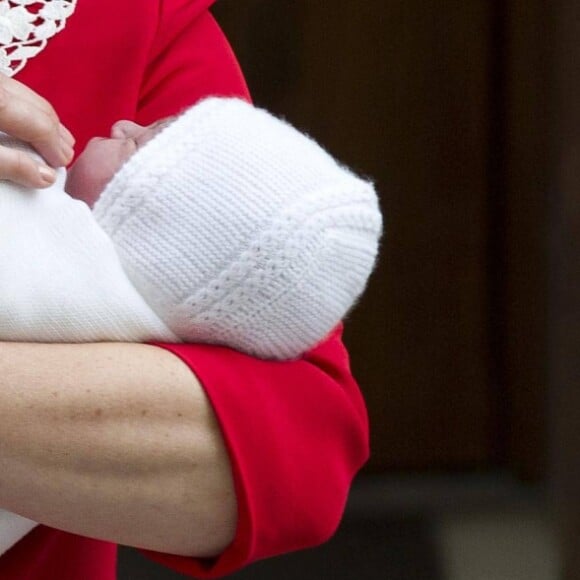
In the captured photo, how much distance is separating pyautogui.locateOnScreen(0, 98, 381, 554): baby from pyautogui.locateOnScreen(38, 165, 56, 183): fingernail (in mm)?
21

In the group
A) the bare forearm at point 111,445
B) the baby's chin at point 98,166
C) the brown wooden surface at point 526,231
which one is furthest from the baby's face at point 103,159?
the brown wooden surface at point 526,231

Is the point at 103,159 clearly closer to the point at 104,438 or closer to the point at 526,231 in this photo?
the point at 104,438

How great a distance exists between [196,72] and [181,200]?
166 mm

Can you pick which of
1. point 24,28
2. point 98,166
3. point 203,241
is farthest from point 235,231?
point 24,28

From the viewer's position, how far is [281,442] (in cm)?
69

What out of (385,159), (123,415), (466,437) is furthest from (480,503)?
(123,415)

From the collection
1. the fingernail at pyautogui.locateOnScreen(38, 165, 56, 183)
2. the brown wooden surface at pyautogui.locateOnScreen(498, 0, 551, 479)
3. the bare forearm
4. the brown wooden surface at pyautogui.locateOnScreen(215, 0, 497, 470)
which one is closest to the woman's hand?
the fingernail at pyautogui.locateOnScreen(38, 165, 56, 183)

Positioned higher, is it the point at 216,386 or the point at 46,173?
the point at 46,173

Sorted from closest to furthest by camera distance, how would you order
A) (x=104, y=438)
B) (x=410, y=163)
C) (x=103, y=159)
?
(x=104, y=438) < (x=103, y=159) < (x=410, y=163)

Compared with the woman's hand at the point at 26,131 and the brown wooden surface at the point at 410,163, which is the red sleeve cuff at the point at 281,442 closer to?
the woman's hand at the point at 26,131

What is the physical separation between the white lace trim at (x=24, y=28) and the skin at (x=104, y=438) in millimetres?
133

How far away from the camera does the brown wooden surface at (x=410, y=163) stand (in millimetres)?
1847

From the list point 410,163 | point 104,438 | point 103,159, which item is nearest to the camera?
point 104,438

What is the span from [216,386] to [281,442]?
6 centimetres
